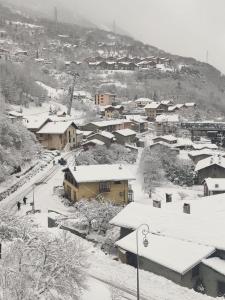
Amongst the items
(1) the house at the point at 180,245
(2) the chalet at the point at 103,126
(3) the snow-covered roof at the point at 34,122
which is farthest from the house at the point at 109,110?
(1) the house at the point at 180,245

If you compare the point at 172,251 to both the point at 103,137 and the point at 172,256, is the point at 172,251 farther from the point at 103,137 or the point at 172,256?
the point at 103,137

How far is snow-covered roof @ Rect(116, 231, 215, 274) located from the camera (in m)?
26.7

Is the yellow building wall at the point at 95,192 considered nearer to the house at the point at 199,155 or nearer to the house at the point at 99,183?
the house at the point at 99,183

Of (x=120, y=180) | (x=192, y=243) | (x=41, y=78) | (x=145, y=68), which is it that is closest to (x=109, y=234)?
(x=192, y=243)

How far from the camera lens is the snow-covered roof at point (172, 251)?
26688 millimetres

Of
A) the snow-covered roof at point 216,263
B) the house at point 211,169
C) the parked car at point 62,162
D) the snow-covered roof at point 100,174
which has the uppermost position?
the snow-covered roof at point 100,174

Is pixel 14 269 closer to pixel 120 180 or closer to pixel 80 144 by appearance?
pixel 120 180

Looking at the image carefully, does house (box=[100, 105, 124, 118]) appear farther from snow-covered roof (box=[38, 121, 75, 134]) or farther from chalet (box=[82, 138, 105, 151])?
chalet (box=[82, 138, 105, 151])

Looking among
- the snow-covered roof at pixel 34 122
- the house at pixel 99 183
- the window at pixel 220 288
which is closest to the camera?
the window at pixel 220 288

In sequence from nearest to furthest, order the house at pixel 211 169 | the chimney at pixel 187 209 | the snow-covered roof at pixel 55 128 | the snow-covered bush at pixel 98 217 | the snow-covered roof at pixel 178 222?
the snow-covered roof at pixel 178 222 → the chimney at pixel 187 209 → the snow-covered bush at pixel 98 217 → the house at pixel 211 169 → the snow-covered roof at pixel 55 128

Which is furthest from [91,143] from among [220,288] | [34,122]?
[220,288]

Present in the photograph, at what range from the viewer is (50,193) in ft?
164

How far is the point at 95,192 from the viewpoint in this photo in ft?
155

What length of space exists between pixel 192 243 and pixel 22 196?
77.7ft
